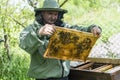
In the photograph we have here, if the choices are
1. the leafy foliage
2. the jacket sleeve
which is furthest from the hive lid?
the leafy foliage

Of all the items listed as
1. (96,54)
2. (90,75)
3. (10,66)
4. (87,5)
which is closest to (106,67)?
(90,75)

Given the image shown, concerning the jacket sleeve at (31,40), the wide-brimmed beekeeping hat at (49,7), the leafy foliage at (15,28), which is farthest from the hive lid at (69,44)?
the leafy foliage at (15,28)

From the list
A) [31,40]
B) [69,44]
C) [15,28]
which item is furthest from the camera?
[15,28]

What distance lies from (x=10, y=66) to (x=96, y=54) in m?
4.56

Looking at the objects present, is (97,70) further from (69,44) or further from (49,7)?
(49,7)

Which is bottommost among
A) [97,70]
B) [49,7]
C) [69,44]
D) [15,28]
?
[97,70]

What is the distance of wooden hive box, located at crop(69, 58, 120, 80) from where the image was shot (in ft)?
11.5

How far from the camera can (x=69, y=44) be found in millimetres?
3654

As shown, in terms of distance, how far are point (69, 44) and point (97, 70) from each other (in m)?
0.47

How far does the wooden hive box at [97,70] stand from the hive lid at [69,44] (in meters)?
0.20

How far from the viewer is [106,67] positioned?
12.8 ft

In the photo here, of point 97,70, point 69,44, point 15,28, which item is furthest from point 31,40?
point 15,28

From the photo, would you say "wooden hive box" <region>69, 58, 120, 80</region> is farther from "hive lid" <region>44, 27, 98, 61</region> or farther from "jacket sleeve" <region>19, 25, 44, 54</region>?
"jacket sleeve" <region>19, 25, 44, 54</region>

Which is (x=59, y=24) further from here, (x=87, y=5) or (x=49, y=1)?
(x=87, y=5)
